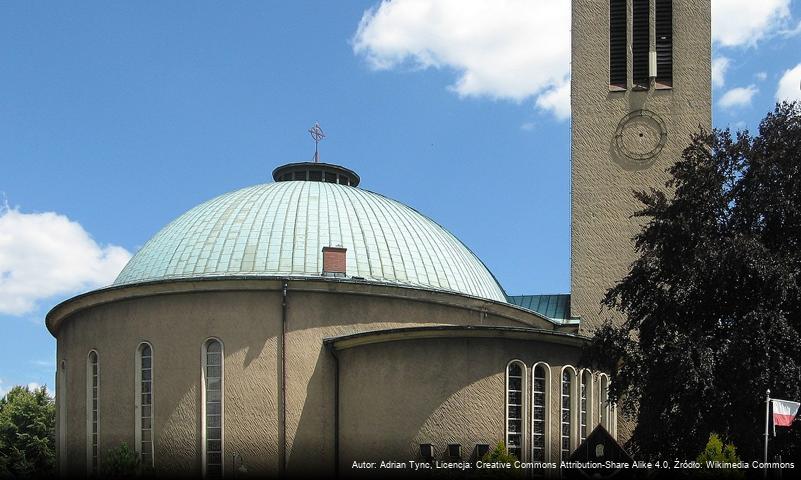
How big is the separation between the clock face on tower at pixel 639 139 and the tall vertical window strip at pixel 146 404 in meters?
17.8

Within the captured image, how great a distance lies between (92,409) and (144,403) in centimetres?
244

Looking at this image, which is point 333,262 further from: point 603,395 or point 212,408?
point 603,395

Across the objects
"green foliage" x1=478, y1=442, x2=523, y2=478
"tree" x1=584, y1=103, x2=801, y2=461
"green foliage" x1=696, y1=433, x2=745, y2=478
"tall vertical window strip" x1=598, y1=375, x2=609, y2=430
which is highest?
"tree" x1=584, y1=103, x2=801, y2=461

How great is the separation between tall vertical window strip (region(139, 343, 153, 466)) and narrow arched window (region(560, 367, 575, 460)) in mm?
11427

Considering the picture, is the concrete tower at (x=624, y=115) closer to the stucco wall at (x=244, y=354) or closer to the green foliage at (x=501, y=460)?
the stucco wall at (x=244, y=354)

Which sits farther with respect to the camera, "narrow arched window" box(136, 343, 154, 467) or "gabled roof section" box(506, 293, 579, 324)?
"gabled roof section" box(506, 293, 579, 324)

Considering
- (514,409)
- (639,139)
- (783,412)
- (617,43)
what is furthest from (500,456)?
(617,43)

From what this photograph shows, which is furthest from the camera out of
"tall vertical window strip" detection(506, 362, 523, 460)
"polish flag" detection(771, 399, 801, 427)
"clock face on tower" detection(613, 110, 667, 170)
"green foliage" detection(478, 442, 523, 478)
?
"clock face on tower" detection(613, 110, 667, 170)

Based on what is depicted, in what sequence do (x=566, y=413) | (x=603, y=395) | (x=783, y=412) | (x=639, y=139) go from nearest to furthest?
(x=783, y=412), (x=566, y=413), (x=603, y=395), (x=639, y=139)

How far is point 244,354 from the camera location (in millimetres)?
32688

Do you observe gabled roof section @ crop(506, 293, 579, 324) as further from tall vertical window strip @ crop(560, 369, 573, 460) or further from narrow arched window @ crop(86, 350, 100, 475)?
narrow arched window @ crop(86, 350, 100, 475)

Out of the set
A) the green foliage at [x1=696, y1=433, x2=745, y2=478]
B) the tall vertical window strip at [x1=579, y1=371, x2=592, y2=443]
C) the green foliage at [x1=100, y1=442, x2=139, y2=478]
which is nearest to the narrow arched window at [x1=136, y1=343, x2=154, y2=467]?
the green foliage at [x1=100, y1=442, x2=139, y2=478]

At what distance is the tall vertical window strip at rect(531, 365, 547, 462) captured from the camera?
3089cm

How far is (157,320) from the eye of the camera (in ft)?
110
